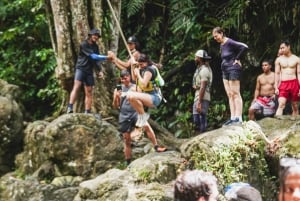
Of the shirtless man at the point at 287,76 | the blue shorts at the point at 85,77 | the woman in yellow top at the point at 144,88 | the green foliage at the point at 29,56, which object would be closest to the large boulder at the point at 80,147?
the blue shorts at the point at 85,77

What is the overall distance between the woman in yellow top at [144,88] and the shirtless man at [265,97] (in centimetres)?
215

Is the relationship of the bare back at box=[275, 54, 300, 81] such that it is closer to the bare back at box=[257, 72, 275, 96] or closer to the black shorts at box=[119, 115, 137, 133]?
the bare back at box=[257, 72, 275, 96]

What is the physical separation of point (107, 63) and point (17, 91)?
8.32ft

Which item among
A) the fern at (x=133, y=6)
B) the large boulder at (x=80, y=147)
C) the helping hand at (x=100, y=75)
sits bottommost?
the large boulder at (x=80, y=147)

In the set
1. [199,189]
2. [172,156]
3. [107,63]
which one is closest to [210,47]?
[107,63]

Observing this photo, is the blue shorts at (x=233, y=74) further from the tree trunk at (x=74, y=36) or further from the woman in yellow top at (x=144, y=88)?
the tree trunk at (x=74, y=36)

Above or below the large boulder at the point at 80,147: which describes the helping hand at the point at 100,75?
above

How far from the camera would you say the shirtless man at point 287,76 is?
7719 millimetres

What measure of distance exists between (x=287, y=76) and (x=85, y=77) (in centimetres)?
322

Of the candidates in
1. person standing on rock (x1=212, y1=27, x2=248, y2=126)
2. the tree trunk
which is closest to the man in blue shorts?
the tree trunk

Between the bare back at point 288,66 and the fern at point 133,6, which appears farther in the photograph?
the fern at point 133,6

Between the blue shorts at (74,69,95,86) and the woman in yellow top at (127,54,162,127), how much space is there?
2210mm

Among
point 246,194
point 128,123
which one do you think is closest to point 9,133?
point 128,123

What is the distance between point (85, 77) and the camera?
899 centimetres
